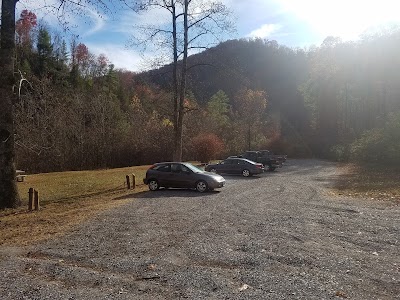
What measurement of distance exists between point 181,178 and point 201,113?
32991 mm

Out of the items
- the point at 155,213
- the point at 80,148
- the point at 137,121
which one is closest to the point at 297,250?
the point at 155,213

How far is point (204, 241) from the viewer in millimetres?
8641

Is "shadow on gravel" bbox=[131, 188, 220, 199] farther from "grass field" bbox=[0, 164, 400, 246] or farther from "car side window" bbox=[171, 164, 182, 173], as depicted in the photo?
"car side window" bbox=[171, 164, 182, 173]

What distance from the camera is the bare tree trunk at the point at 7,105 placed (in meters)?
13.5

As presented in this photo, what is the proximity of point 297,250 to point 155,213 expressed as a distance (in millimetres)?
5962

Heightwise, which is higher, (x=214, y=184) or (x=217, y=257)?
(x=214, y=184)

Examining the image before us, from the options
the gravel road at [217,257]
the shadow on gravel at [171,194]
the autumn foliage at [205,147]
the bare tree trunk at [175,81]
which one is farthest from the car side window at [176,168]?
the autumn foliage at [205,147]

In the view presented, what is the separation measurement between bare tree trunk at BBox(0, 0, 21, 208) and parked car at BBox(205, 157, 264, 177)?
1666 cm

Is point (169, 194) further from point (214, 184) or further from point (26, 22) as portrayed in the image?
point (26, 22)

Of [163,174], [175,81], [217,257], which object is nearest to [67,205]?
[163,174]

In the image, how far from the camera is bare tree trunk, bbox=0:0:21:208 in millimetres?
13453

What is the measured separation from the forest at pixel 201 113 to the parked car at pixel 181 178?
7736mm

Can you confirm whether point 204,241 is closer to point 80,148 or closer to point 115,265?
point 115,265

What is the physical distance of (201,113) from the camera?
5131 centimetres
